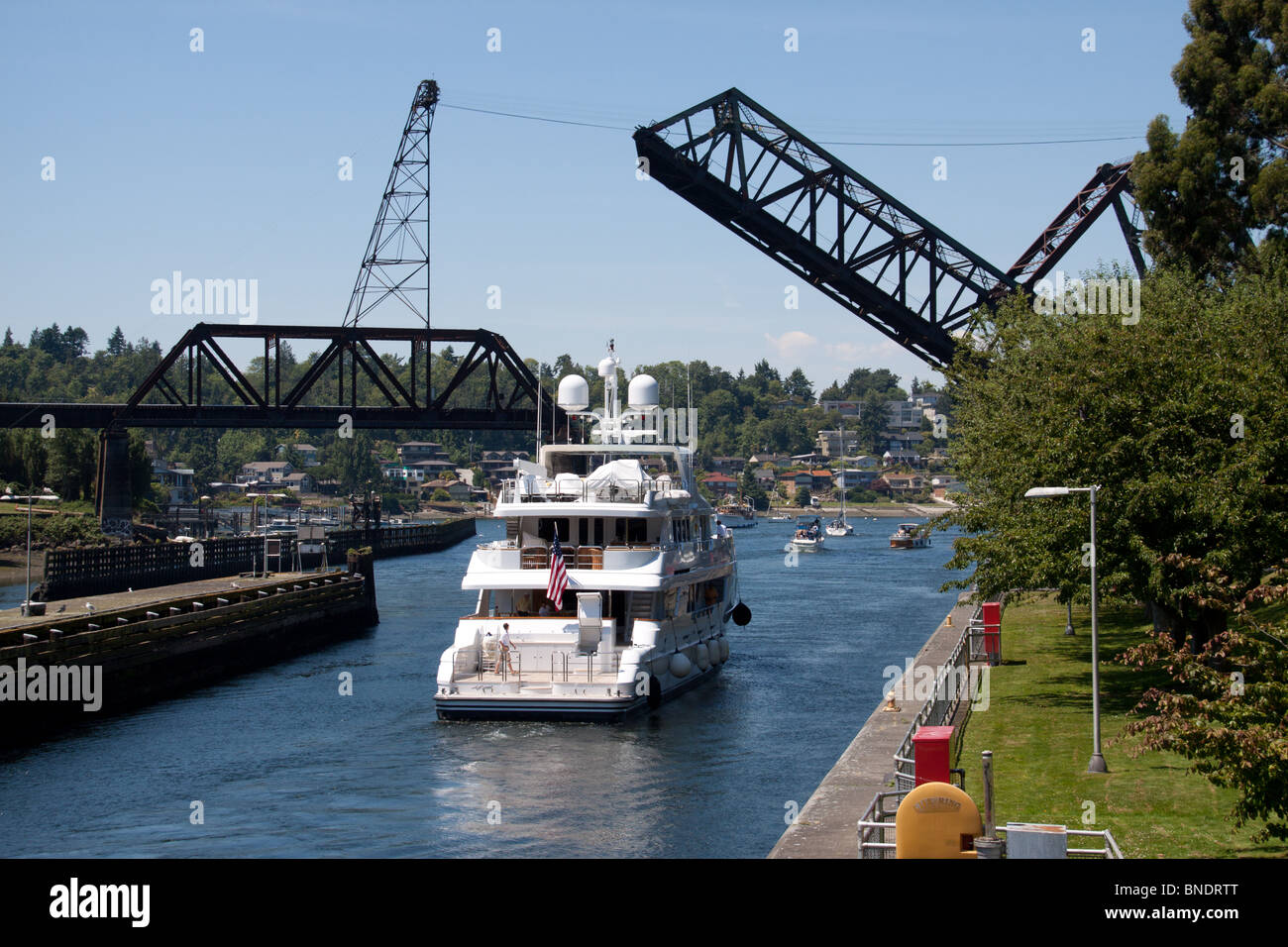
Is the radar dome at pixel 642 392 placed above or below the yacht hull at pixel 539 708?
above

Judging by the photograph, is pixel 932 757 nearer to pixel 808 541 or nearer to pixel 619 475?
pixel 619 475

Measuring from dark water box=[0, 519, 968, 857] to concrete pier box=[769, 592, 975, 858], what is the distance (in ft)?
5.02

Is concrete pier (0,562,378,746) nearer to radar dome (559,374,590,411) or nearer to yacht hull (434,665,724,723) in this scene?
yacht hull (434,665,724,723)

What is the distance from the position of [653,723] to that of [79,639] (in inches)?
624

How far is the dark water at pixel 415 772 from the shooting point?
22.6 meters

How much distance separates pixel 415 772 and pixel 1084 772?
43.3 ft

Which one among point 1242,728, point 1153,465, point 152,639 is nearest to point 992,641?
point 1153,465

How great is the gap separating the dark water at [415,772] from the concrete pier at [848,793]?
1531 mm

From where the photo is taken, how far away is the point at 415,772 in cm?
2717

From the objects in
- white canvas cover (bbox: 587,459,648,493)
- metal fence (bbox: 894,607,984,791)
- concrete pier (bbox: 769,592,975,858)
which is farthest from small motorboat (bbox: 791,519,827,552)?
concrete pier (bbox: 769,592,975,858)

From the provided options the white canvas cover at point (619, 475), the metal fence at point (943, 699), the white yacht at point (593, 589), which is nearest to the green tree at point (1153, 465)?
the metal fence at point (943, 699)

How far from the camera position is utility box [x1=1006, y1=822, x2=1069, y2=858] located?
14758 mm

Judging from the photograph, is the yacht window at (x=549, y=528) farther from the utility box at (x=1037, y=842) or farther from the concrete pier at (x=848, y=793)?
the utility box at (x=1037, y=842)
